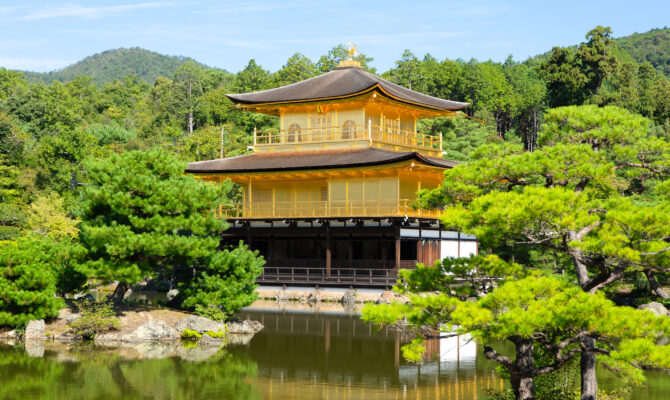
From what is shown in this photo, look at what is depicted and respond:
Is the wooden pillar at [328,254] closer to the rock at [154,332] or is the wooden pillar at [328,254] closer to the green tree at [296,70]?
the rock at [154,332]

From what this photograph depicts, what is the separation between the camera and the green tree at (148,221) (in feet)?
71.9

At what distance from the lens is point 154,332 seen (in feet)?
72.0

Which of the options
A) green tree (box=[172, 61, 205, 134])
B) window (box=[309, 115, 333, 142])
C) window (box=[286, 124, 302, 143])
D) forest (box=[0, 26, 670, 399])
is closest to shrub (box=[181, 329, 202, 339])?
forest (box=[0, 26, 670, 399])

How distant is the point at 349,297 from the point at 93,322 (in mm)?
13412

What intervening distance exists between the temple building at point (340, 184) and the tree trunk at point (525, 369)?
19.2 meters

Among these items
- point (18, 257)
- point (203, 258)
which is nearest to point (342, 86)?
point (203, 258)

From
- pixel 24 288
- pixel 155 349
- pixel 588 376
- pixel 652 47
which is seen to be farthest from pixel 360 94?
pixel 652 47

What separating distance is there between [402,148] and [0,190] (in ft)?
78.3

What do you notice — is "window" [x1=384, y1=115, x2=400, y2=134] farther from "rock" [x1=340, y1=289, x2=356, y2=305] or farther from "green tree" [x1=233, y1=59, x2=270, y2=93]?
"green tree" [x1=233, y1=59, x2=270, y2=93]

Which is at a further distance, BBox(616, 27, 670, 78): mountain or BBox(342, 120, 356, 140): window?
BBox(616, 27, 670, 78): mountain

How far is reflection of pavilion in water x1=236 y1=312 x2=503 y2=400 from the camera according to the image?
15484mm

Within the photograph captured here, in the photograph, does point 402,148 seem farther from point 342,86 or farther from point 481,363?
point 481,363

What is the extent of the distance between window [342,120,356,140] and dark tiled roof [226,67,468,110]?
1.58 meters

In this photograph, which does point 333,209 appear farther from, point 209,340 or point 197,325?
point 209,340
